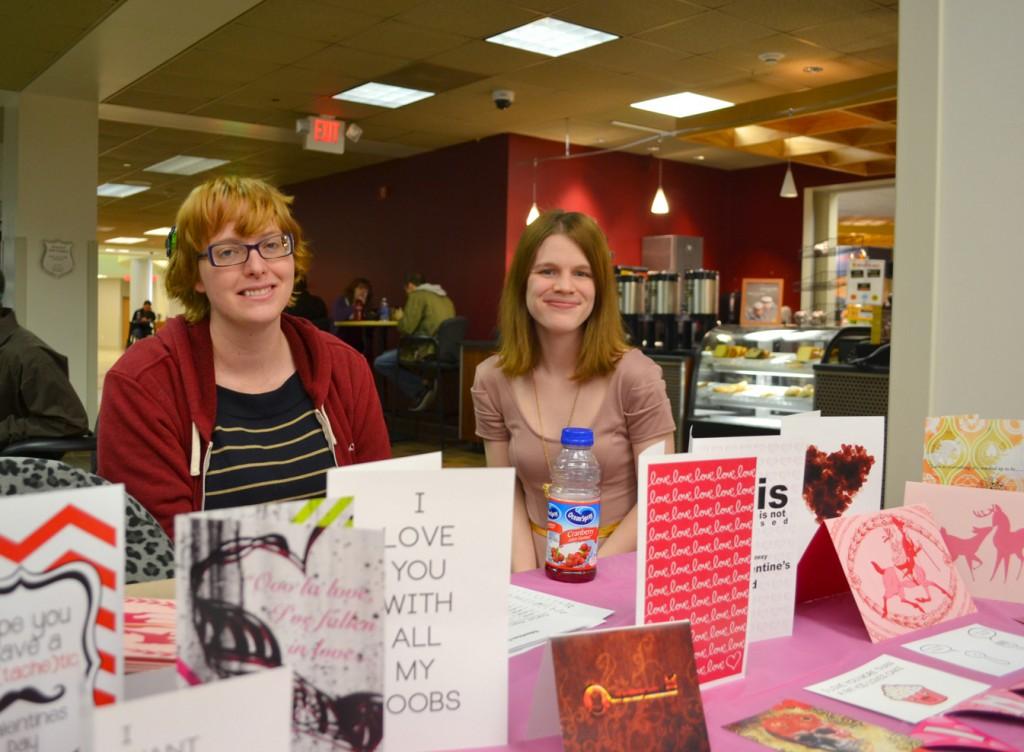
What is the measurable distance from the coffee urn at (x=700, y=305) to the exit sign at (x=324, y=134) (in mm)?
3923

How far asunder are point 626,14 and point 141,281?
28.6 metres

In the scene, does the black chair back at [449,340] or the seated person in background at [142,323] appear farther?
the seated person in background at [142,323]

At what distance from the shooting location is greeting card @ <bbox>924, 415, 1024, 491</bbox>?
1438 mm

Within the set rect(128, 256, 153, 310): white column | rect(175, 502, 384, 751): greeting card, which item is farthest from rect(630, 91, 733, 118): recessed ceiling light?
rect(128, 256, 153, 310): white column

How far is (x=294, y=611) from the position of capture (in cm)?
62

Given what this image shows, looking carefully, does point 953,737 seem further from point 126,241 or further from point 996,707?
point 126,241

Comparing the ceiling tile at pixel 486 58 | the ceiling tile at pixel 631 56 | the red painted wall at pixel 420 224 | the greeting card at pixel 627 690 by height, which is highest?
the ceiling tile at pixel 631 56

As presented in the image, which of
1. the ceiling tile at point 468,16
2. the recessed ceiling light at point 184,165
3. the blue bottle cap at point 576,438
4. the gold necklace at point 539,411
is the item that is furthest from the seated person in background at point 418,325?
the blue bottle cap at point 576,438

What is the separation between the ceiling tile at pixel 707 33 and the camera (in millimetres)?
5473

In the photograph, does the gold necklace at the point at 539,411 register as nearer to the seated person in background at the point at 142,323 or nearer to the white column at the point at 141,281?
the seated person in background at the point at 142,323

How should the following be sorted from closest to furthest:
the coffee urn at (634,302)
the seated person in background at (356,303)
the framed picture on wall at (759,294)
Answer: the coffee urn at (634,302)
the framed picture on wall at (759,294)
the seated person in background at (356,303)

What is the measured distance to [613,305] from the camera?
2104 mm

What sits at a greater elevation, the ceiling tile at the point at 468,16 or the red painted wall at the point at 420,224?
the ceiling tile at the point at 468,16

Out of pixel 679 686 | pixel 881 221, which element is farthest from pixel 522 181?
pixel 679 686
